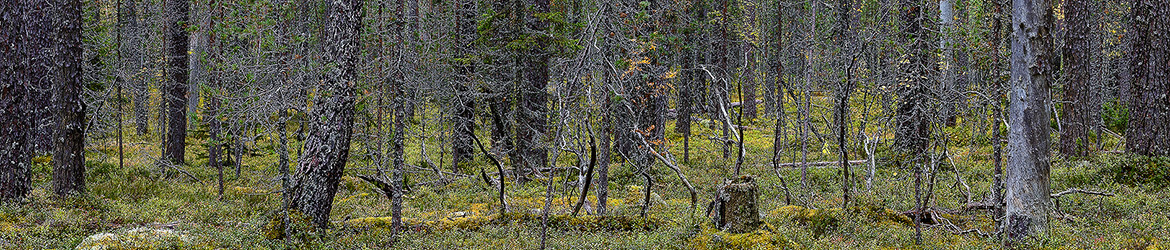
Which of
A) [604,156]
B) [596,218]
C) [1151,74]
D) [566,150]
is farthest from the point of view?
[1151,74]

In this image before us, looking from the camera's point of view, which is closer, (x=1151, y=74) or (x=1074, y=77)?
(x=1151, y=74)

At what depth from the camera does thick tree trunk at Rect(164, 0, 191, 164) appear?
16281 millimetres

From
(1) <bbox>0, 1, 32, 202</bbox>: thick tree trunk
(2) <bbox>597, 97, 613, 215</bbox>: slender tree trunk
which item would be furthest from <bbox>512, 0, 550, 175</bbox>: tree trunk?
(1) <bbox>0, 1, 32, 202</bbox>: thick tree trunk

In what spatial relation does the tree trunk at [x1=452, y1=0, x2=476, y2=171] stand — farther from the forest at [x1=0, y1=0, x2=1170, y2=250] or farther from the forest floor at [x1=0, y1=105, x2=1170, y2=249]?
the forest floor at [x1=0, y1=105, x2=1170, y2=249]

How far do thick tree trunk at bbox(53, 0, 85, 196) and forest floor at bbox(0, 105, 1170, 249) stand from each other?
0.37 meters

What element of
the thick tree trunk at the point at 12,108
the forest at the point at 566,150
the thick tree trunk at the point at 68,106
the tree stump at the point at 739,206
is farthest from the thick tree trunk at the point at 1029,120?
the thick tree trunk at the point at 12,108

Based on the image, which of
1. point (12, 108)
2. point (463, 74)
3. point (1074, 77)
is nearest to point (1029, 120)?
point (1074, 77)

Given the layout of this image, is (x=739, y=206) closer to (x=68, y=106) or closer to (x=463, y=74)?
(x=463, y=74)

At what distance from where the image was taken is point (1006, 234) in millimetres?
6273

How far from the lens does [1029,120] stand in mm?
5918

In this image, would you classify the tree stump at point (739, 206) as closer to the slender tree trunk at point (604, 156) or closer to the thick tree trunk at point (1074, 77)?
the slender tree trunk at point (604, 156)

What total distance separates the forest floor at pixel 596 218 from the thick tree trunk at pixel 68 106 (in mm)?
369

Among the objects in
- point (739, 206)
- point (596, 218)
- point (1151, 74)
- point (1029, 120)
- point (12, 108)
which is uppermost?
point (1151, 74)

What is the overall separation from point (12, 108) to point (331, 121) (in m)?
6.02
